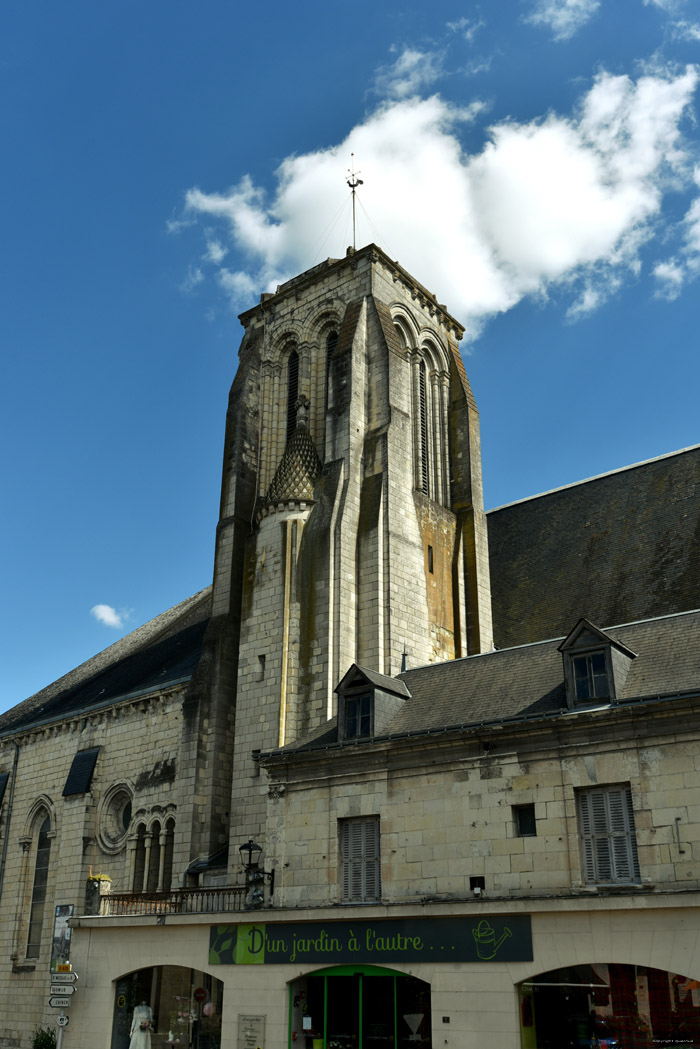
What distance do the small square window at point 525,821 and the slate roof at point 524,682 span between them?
4.69 ft

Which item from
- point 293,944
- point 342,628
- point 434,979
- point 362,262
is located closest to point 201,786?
point 342,628

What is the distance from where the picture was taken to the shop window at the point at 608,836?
14211 mm

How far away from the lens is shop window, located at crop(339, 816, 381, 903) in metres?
16.7

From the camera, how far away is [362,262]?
2959 cm

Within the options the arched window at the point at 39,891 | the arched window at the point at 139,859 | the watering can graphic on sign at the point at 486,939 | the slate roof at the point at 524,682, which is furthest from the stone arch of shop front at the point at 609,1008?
the arched window at the point at 39,891

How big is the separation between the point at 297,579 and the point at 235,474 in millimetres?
5380

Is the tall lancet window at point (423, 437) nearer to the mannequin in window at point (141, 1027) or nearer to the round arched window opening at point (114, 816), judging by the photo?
the round arched window opening at point (114, 816)

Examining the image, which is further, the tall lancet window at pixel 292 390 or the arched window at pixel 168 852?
the tall lancet window at pixel 292 390

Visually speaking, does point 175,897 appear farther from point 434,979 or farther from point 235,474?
point 235,474

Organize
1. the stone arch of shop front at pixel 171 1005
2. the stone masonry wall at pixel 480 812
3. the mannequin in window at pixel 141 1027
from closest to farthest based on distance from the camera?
the stone masonry wall at pixel 480 812 → the mannequin in window at pixel 141 1027 → the stone arch of shop front at pixel 171 1005

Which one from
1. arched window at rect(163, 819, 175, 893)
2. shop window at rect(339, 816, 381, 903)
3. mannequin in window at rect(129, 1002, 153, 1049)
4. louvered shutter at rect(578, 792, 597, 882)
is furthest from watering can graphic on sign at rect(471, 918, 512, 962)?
arched window at rect(163, 819, 175, 893)

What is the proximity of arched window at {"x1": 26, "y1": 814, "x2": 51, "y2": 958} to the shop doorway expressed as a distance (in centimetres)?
1502

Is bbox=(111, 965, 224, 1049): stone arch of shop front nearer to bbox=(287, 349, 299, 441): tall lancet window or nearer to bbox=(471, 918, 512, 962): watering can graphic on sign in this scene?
bbox=(471, 918, 512, 962): watering can graphic on sign

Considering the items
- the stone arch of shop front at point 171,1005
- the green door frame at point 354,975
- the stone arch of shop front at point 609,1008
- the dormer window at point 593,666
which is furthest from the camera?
the stone arch of shop front at point 171,1005
